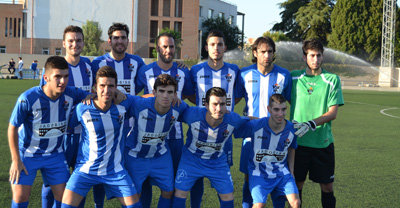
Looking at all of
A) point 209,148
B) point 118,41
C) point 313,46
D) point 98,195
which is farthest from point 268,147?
point 118,41

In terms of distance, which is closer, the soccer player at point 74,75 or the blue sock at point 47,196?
the blue sock at point 47,196

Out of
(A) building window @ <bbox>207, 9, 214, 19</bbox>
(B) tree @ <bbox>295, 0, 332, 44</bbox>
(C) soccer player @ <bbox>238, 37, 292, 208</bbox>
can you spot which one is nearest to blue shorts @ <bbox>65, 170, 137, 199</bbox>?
(C) soccer player @ <bbox>238, 37, 292, 208</bbox>

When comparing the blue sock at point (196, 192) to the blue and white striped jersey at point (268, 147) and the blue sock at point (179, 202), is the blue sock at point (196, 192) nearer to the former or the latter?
the blue sock at point (179, 202)

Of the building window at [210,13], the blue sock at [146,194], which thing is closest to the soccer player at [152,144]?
the blue sock at [146,194]

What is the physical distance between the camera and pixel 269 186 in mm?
3951

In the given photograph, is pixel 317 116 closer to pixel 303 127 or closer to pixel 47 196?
pixel 303 127

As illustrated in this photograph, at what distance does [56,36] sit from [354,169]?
152 feet

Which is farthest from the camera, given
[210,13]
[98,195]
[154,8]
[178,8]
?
[210,13]

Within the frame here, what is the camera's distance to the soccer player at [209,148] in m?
3.92

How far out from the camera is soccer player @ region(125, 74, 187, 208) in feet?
13.0

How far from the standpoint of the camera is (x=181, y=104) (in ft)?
13.5

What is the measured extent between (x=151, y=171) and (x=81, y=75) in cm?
132

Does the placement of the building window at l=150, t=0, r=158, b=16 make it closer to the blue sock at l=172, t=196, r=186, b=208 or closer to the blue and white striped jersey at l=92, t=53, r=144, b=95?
the blue and white striped jersey at l=92, t=53, r=144, b=95

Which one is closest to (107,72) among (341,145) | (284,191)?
(284,191)
